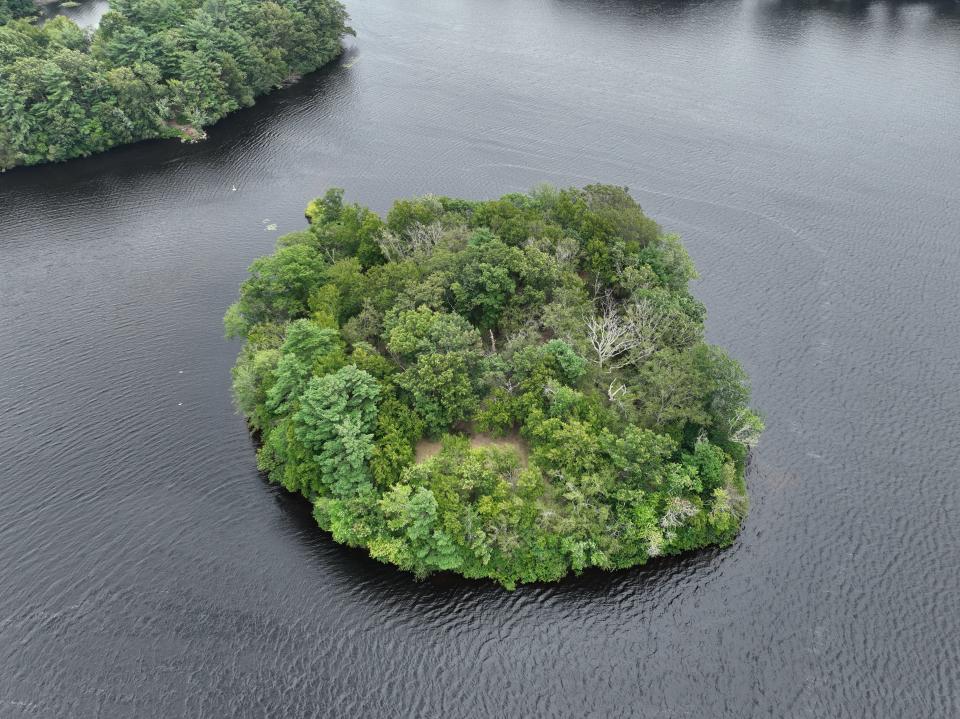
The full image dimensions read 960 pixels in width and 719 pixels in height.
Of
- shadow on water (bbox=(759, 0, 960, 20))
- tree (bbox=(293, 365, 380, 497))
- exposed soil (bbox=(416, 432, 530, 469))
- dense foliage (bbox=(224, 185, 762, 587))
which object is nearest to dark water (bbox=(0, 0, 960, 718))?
dense foliage (bbox=(224, 185, 762, 587))

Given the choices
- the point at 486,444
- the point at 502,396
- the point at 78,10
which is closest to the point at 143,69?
the point at 78,10

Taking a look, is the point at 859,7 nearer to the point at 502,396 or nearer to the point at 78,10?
the point at 502,396

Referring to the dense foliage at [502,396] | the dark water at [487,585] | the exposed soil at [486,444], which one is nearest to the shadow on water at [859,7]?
the dark water at [487,585]

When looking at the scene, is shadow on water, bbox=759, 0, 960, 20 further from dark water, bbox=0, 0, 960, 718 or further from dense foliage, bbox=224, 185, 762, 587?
dense foliage, bbox=224, 185, 762, 587

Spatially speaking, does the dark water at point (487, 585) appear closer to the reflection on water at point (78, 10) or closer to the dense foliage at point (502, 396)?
the dense foliage at point (502, 396)

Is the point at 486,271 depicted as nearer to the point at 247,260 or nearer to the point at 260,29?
the point at 247,260

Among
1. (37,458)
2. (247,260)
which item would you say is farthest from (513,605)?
(247,260)

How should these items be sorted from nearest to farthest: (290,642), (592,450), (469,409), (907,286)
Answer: (290,642)
(592,450)
(469,409)
(907,286)
